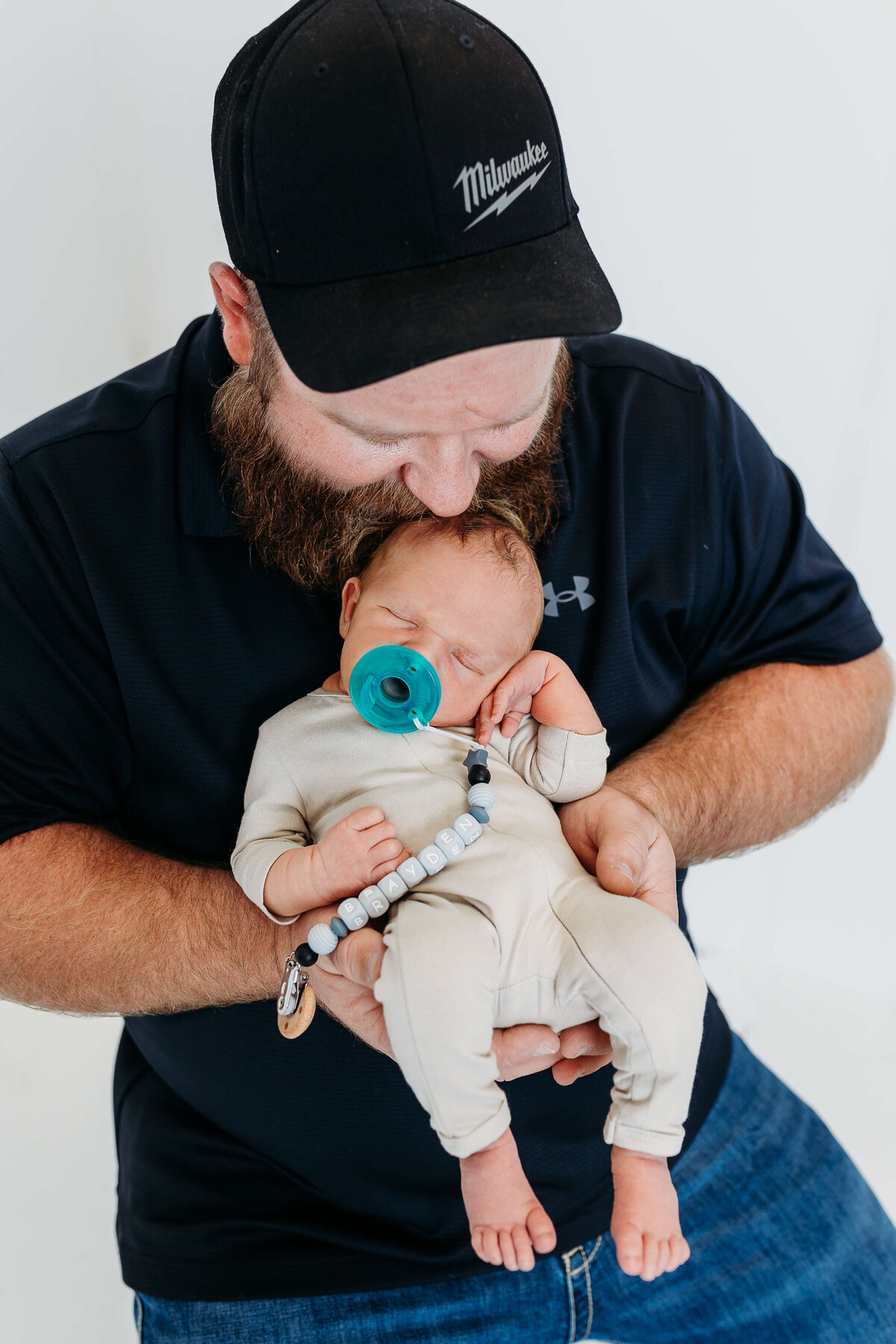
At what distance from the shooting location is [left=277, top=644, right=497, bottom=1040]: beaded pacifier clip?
3.81ft

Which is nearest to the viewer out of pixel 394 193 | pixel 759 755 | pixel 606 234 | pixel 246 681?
pixel 394 193

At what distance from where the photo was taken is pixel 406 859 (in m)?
1.19

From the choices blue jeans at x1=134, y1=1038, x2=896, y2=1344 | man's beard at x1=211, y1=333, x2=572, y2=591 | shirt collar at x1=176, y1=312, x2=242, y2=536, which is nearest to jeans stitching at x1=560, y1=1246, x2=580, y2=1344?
blue jeans at x1=134, y1=1038, x2=896, y2=1344

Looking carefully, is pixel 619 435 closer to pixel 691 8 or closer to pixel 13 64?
pixel 691 8

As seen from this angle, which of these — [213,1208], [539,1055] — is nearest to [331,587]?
[539,1055]

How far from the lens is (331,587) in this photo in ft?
4.66

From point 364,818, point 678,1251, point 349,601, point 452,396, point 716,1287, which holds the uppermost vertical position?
point 452,396

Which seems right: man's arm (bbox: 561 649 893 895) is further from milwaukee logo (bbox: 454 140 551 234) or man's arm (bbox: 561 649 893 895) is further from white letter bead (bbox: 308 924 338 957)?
milwaukee logo (bbox: 454 140 551 234)

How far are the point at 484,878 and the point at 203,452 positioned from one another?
655 mm

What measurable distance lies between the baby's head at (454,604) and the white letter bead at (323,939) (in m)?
0.28

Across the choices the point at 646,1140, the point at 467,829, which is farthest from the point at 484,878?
the point at 646,1140

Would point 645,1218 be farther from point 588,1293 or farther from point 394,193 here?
point 394,193

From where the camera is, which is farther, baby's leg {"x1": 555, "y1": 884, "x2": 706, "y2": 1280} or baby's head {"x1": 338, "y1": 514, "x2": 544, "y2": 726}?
baby's head {"x1": 338, "y1": 514, "x2": 544, "y2": 726}

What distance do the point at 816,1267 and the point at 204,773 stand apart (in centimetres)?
108
